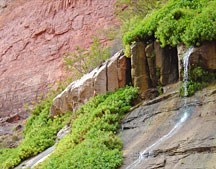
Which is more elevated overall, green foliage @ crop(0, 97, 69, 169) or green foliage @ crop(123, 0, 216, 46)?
green foliage @ crop(123, 0, 216, 46)

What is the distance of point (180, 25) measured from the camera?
34.6 ft

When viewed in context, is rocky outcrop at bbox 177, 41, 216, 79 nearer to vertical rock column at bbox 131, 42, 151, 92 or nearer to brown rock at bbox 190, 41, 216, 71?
brown rock at bbox 190, 41, 216, 71

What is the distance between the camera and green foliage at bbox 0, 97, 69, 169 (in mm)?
12375

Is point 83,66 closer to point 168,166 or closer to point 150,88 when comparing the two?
point 150,88

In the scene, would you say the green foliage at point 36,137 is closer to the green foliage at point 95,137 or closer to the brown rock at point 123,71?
the green foliage at point 95,137

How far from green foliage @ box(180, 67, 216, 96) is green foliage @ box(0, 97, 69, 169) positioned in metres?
4.33

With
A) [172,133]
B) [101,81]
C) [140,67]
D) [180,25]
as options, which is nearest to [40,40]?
[101,81]

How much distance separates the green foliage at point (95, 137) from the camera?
926cm

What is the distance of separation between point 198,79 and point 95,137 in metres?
2.60

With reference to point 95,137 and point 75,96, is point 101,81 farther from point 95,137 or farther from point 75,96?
point 95,137

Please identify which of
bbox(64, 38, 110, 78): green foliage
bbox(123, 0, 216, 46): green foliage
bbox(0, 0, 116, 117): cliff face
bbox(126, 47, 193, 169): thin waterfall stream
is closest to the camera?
bbox(126, 47, 193, 169): thin waterfall stream

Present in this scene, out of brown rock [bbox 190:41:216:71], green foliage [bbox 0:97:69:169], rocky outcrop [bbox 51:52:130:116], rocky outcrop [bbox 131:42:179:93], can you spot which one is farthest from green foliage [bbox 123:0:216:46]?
green foliage [bbox 0:97:69:169]

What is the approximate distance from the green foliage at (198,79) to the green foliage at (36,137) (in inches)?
170

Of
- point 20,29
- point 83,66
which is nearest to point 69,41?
point 20,29
